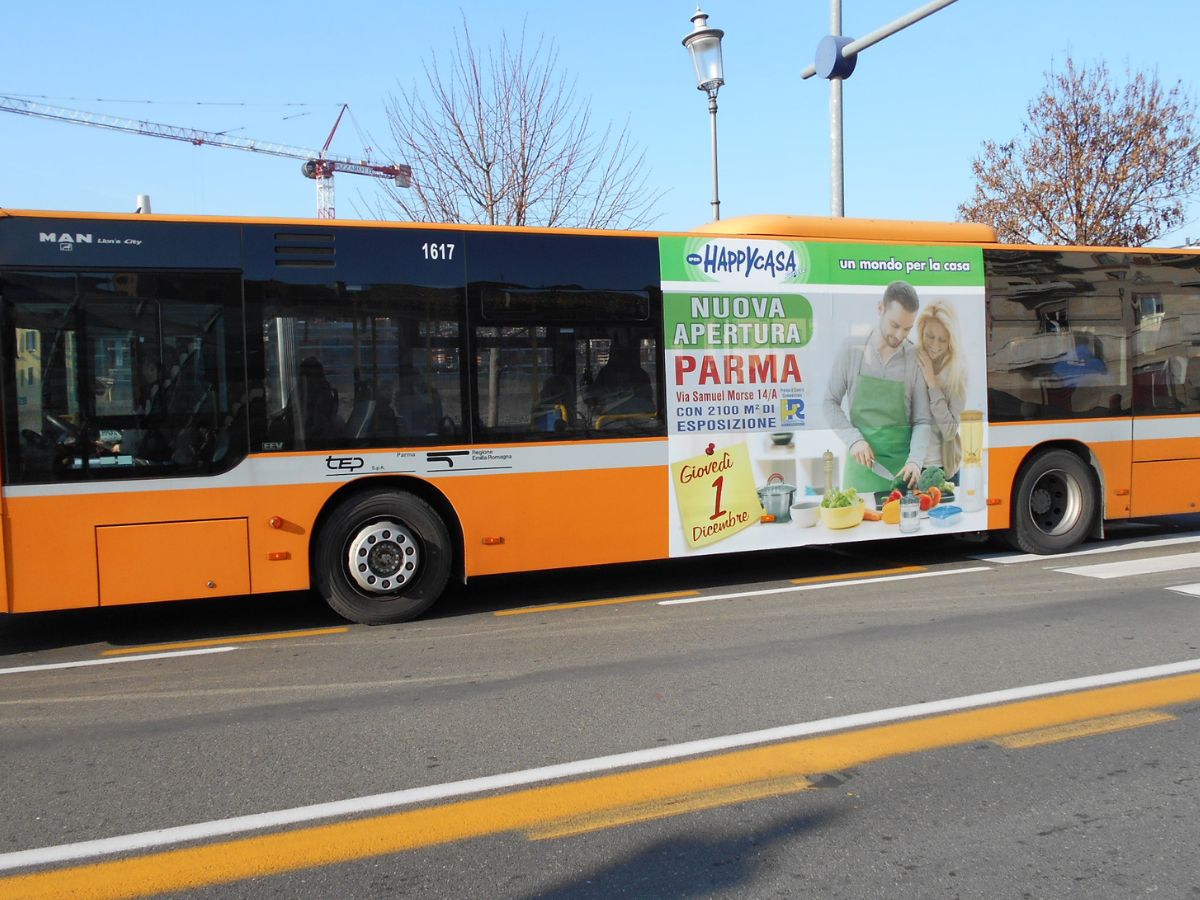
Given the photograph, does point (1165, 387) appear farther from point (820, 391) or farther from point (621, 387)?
point (621, 387)

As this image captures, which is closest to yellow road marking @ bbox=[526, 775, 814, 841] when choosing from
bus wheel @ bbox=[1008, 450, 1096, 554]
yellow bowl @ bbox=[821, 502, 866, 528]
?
yellow bowl @ bbox=[821, 502, 866, 528]

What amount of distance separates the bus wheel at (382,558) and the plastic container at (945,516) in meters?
4.54

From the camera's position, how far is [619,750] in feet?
14.8

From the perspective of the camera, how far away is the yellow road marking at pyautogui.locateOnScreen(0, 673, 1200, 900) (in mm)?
3391

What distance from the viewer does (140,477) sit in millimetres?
6543

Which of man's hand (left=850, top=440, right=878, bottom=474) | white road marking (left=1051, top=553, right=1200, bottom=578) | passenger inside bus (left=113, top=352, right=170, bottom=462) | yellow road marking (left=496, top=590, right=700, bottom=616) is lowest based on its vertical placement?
yellow road marking (left=496, top=590, right=700, bottom=616)

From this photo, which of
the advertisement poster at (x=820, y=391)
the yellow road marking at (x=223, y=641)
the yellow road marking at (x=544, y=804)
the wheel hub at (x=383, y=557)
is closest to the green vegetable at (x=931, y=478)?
the advertisement poster at (x=820, y=391)

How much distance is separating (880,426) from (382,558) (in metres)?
4.56

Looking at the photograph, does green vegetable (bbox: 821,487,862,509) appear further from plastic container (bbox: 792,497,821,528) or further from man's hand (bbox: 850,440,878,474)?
man's hand (bbox: 850,440,878,474)

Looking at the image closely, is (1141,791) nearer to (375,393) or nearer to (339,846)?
(339,846)

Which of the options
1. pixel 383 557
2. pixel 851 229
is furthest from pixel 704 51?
pixel 383 557

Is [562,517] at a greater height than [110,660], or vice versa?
[562,517]

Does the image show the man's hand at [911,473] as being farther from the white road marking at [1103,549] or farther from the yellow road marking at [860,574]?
the white road marking at [1103,549]

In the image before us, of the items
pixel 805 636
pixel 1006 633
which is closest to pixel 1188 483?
pixel 1006 633
